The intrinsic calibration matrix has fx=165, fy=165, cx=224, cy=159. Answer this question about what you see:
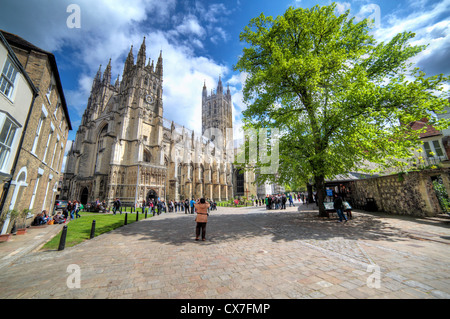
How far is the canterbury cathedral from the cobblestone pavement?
2190 centimetres

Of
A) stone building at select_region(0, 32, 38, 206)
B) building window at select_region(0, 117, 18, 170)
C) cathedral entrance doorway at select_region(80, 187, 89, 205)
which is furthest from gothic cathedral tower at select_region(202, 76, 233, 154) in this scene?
building window at select_region(0, 117, 18, 170)

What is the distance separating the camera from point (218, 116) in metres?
56.7

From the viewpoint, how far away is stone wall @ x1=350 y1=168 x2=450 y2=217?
8.47 metres

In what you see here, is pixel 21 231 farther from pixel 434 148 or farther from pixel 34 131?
pixel 434 148

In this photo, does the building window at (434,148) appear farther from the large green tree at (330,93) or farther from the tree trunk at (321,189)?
the tree trunk at (321,189)

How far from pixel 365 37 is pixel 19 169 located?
59.1ft

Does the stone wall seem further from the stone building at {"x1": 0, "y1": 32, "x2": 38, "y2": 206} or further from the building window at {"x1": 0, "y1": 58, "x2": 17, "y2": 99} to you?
the building window at {"x1": 0, "y1": 58, "x2": 17, "y2": 99}

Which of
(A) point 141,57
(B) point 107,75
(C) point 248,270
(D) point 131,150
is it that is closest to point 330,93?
(C) point 248,270

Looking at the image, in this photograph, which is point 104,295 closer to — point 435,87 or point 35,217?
point 35,217

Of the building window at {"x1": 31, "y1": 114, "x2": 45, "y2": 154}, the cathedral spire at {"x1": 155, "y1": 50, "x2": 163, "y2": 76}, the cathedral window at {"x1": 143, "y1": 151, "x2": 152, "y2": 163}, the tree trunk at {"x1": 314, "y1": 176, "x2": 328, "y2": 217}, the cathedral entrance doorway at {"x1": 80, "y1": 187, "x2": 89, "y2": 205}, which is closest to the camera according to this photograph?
the building window at {"x1": 31, "y1": 114, "x2": 45, "y2": 154}

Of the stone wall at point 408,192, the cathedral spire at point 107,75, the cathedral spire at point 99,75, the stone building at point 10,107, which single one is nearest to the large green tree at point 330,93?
the stone wall at point 408,192

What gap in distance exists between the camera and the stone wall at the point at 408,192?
27.8 ft
